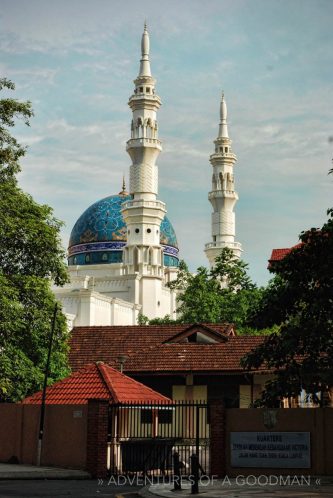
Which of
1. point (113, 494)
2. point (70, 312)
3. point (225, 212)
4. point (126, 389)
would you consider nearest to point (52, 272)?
point (126, 389)

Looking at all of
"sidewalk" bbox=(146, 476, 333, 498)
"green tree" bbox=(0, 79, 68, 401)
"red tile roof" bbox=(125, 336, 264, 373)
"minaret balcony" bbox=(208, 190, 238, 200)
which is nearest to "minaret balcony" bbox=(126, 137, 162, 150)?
"minaret balcony" bbox=(208, 190, 238, 200)

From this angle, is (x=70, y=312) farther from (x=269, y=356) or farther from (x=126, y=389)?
(x=269, y=356)

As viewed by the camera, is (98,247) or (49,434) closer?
(49,434)

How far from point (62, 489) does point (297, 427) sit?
617 cm

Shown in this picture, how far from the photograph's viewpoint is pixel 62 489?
21359 mm

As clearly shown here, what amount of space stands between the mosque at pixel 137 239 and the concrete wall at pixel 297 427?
52522mm

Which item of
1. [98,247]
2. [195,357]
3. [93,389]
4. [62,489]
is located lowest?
[62,489]

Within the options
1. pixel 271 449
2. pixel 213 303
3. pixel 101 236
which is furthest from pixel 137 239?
pixel 271 449

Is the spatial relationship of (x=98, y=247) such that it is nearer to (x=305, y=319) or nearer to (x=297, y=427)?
(x=297, y=427)

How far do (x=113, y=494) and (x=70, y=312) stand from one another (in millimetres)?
62990

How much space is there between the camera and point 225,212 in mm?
103625

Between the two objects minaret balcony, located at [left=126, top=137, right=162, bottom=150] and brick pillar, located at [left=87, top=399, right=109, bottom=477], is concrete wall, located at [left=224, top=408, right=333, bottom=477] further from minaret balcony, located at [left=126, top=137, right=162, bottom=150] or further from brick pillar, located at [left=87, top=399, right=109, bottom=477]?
minaret balcony, located at [left=126, top=137, right=162, bottom=150]

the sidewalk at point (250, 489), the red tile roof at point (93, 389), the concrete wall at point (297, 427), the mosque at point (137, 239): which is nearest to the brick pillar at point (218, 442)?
the concrete wall at point (297, 427)

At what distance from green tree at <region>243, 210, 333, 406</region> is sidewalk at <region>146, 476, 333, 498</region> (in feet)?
6.79
